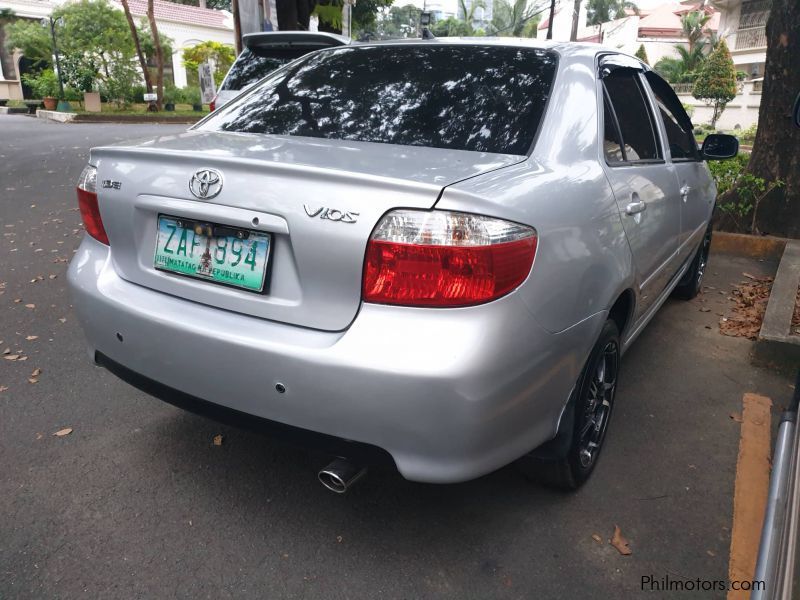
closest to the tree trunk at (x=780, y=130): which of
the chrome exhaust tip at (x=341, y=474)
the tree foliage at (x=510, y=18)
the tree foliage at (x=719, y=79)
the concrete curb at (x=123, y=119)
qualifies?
the chrome exhaust tip at (x=341, y=474)

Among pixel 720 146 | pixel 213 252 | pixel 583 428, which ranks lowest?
pixel 583 428

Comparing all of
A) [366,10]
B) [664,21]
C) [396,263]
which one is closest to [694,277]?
[396,263]

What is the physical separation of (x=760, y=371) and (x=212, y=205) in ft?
10.7

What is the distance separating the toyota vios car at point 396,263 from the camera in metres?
1.79

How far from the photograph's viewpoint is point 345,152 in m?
2.13

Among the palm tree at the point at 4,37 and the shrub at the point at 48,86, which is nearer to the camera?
the shrub at the point at 48,86

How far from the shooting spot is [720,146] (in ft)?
14.0

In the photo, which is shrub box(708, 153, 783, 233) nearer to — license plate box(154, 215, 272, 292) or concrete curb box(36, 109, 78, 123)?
license plate box(154, 215, 272, 292)

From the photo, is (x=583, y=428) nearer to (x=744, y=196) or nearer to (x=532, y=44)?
(x=532, y=44)

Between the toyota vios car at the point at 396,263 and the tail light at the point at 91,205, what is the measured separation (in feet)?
0.04

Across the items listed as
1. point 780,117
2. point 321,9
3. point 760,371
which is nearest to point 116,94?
point 321,9

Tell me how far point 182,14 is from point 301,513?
44.5 meters

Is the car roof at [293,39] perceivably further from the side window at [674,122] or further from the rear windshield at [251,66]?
the side window at [674,122]

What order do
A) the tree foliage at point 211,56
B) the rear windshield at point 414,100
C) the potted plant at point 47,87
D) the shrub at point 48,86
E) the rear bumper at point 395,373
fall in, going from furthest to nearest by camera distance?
the tree foliage at point 211,56
the shrub at point 48,86
the potted plant at point 47,87
the rear windshield at point 414,100
the rear bumper at point 395,373
